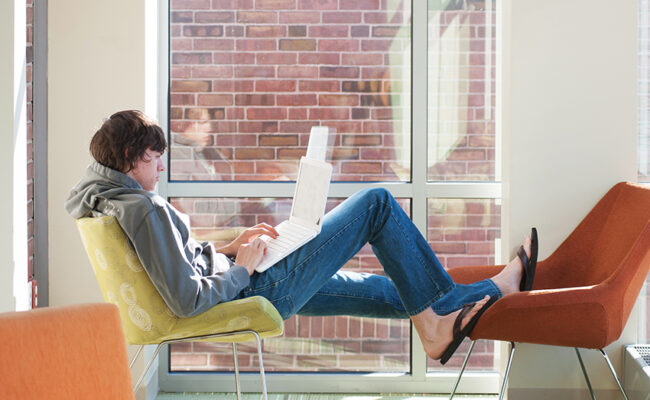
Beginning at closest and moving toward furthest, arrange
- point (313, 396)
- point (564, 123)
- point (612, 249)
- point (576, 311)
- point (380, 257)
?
point (576, 311) < point (380, 257) < point (612, 249) < point (564, 123) < point (313, 396)

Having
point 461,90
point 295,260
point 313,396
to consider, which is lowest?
point 313,396

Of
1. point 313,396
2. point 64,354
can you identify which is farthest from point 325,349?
point 64,354

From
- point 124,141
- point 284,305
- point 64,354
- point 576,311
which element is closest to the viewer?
point 64,354

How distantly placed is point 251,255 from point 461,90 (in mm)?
1420

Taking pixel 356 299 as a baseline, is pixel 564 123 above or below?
above

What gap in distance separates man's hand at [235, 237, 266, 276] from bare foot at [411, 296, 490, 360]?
22.6 inches

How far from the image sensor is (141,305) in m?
2.17

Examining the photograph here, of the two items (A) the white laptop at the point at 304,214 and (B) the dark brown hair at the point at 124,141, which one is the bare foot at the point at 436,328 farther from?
(B) the dark brown hair at the point at 124,141

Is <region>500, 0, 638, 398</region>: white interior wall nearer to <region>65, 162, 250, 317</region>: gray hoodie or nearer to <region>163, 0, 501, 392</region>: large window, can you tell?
<region>163, 0, 501, 392</region>: large window

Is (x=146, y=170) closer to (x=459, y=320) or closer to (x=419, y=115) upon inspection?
(x=459, y=320)

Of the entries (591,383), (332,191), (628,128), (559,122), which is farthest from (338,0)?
(591,383)

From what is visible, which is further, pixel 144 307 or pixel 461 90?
pixel 461 90

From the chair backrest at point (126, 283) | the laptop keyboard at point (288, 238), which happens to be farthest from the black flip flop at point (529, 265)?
the chair backrest at point (126, 283)

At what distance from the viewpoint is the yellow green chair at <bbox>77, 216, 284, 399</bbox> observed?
2113 mm
